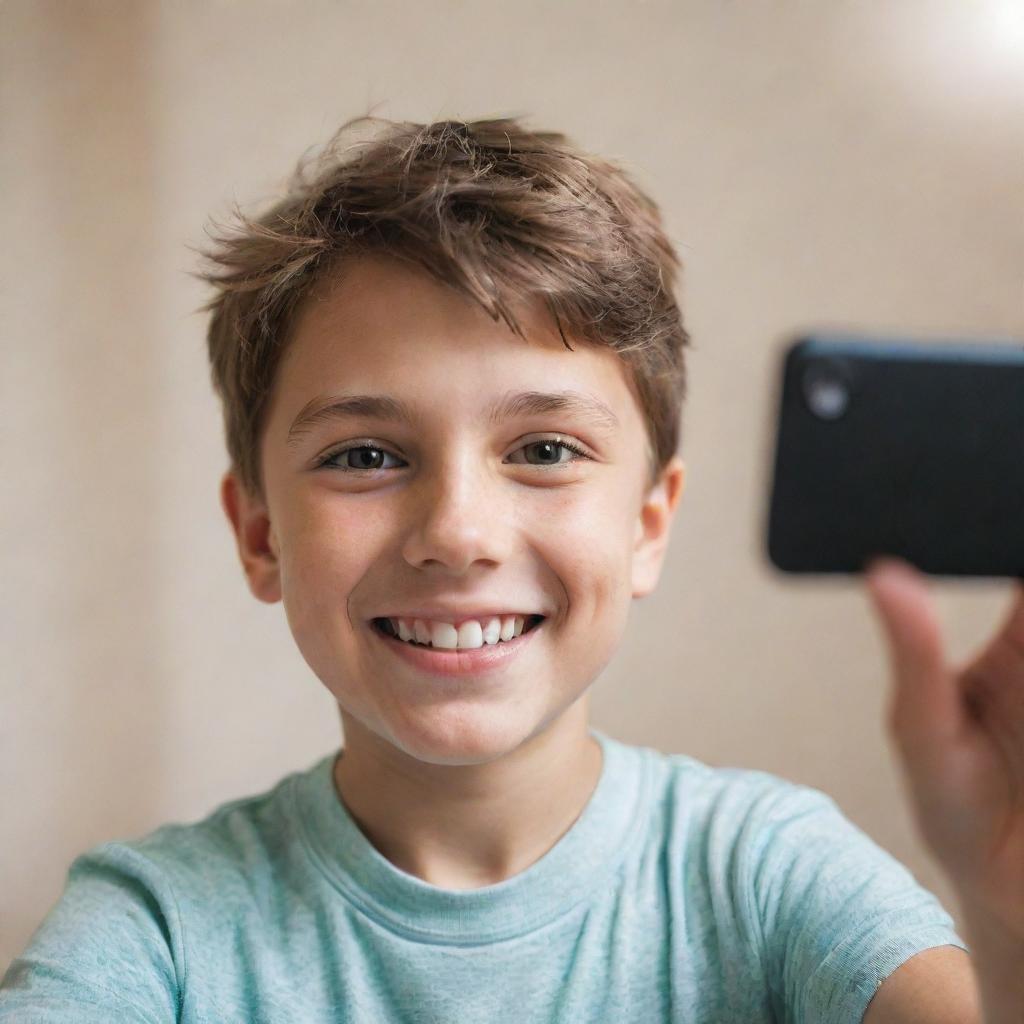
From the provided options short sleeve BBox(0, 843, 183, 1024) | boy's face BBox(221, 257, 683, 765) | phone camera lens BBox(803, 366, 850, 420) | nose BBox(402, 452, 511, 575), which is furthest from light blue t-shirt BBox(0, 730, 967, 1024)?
phone camera lens BBox(803, 366, 850, 420)

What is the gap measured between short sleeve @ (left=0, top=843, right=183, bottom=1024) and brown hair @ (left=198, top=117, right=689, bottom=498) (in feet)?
0.86

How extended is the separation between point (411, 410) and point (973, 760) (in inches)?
13.7

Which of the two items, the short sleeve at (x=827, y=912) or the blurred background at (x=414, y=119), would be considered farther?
the blurred background at (x=414, y=119)

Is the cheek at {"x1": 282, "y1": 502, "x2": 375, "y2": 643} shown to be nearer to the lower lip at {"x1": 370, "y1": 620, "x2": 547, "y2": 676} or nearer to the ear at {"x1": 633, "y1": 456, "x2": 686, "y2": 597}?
the lower lip at {"x1": 370, "y1": 620, "x2": 547, "y2": 676}

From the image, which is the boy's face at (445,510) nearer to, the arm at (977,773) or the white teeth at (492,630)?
the white teeth at (492,630)

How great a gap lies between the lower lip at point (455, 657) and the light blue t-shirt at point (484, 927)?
0.45 feet

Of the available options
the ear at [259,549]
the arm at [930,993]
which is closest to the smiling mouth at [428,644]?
the ear at [259,549]

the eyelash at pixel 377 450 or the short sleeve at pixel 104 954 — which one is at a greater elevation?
the eyelash at pixel 377 450

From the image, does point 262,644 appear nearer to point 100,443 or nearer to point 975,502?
point 100,443

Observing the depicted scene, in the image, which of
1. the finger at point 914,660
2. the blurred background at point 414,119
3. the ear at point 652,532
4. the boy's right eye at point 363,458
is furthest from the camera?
the blurred background at point 414,119

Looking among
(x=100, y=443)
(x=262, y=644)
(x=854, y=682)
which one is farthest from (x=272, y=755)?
(x=854, y=682)

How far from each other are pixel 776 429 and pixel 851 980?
35 cm

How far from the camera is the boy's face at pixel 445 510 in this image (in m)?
0.69

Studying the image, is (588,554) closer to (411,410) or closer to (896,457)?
(411,410)
